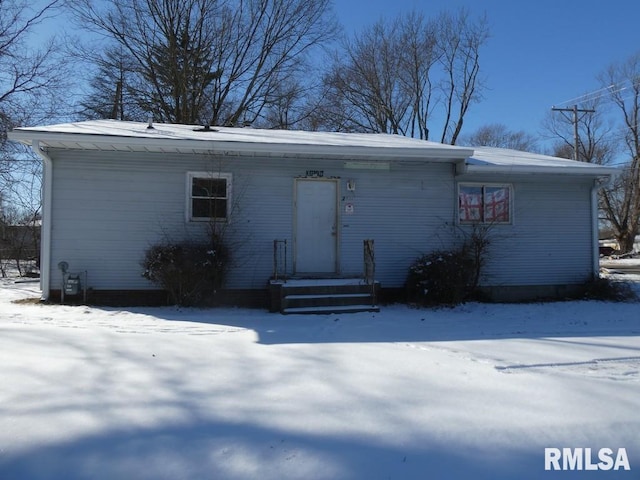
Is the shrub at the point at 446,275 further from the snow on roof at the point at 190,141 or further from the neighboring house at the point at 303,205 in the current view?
the snow on roof at the point at 190,141

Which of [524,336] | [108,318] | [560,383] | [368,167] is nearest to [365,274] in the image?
[368,167]

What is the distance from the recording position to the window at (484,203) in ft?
32.1

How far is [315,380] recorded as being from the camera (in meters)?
3.90

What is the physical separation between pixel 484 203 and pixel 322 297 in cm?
450

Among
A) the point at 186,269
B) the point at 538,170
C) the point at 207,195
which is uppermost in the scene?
the point at 538,170

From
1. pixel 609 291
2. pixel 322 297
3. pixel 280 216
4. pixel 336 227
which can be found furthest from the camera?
pixel 609 291

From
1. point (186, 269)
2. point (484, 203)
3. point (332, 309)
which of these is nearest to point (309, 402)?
point (332, 309)

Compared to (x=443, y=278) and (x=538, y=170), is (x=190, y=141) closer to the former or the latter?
(x=443, y=278)

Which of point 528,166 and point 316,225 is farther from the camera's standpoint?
point 528,166

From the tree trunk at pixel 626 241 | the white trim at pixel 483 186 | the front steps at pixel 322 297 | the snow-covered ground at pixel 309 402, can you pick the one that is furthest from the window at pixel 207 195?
the tree trunk at pixel 626 241

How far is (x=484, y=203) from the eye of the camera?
987cm

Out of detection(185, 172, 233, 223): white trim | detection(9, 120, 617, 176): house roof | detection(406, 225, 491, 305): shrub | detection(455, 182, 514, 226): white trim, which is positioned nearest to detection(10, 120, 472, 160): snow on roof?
detection(9, 120, 617, 176): house roof

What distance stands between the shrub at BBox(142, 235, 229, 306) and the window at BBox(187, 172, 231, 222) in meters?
0.79

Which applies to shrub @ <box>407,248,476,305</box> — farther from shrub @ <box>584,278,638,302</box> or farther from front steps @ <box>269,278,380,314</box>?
shrub @ <box>584,278,638,302</box>
